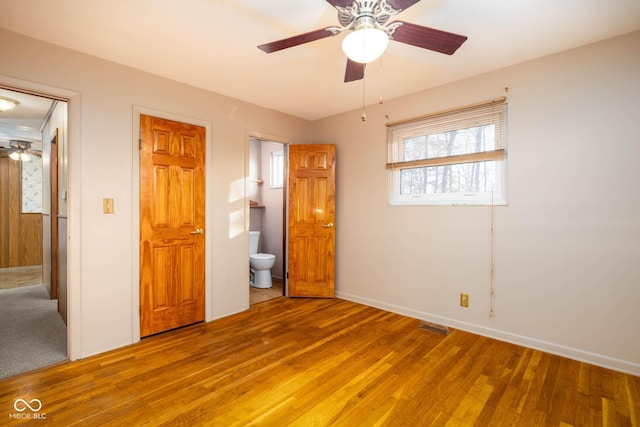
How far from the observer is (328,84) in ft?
10.2

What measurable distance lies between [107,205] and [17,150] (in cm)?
480

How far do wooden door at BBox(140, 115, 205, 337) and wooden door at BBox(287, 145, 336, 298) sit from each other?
123 cm

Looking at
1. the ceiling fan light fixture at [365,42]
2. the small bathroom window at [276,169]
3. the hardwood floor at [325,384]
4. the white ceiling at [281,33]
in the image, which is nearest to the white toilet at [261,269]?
the small bathroom window at [276,169]

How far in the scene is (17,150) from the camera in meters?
5.55

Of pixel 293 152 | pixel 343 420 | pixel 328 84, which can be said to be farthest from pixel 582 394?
pixel 293 152

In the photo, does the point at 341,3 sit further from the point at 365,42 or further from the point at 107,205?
the point at 107,205

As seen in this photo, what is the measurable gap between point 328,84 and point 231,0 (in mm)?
1387

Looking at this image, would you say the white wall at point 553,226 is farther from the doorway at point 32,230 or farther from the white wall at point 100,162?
the doorway at point 32,230

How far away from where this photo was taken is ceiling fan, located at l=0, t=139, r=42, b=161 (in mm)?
5441

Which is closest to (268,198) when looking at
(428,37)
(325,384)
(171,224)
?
(171,224)

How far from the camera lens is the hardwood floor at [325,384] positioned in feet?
5.79

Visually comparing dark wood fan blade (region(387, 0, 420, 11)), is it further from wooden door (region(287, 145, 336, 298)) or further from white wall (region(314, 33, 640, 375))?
wooden door (region(287, 145, 336, 298))

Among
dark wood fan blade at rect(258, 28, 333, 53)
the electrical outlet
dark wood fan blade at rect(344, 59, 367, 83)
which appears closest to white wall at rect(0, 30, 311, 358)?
dark wood fan blade at rect(258, 28, 333, 53)

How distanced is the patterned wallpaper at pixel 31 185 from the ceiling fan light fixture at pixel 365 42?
7.33 metres
